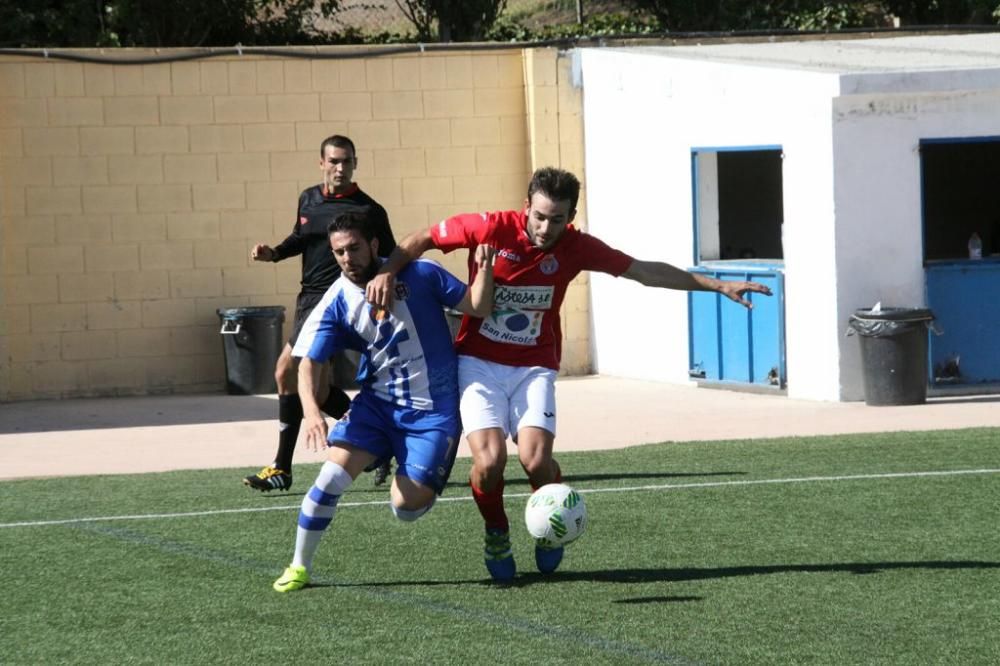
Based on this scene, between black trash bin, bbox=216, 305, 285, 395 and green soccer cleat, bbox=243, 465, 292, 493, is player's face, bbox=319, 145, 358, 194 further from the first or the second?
black trash bin, bbox=216, 305, 285, 395

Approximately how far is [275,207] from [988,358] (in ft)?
22.7

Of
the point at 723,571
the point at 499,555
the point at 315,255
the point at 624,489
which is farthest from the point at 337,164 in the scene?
the point at 723,571

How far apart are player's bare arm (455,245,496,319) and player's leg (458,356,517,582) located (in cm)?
33

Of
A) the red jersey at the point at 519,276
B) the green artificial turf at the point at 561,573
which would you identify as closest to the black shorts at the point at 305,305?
the green artificial turf at the point at 561,573

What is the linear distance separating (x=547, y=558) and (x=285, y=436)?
116 inches

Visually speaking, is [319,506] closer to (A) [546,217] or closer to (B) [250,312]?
(A) [546,217]

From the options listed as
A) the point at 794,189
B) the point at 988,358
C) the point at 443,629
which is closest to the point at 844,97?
the point at 794,189

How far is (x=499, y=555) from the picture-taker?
24.6ft

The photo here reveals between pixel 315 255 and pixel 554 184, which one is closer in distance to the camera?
pixel 554 184

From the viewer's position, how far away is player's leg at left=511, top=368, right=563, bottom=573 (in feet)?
24.5

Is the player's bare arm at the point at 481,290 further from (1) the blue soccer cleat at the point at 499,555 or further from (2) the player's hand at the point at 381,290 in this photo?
(1) the blue soccer cleat at the point at 499,555

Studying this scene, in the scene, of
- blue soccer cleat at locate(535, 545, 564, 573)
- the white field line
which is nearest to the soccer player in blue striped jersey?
blue soccer cleat at locate(535, 545, 564, 573)

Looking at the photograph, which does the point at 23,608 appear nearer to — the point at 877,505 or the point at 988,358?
the point at 877,505

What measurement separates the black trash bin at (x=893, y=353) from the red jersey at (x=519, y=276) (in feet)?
22.2
